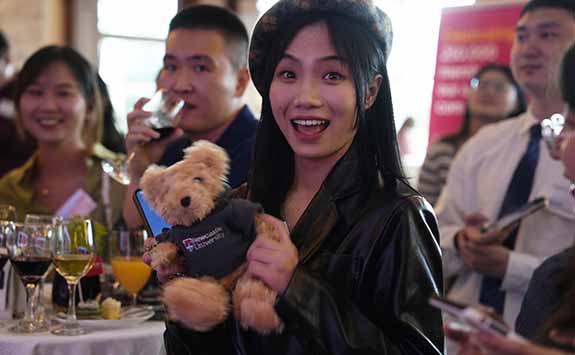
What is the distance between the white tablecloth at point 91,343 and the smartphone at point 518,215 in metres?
1.24

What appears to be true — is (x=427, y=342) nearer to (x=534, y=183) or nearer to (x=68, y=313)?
(x=68, y=313)

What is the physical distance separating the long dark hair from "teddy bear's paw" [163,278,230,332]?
326 mm

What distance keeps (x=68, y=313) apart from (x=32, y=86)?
1631 millimetres

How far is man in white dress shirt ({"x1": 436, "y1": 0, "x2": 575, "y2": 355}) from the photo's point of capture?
2793 millimetres

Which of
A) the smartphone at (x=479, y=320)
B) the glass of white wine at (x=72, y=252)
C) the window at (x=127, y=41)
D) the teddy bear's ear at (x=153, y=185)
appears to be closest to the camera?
the smartphone at (x=479, y=320)

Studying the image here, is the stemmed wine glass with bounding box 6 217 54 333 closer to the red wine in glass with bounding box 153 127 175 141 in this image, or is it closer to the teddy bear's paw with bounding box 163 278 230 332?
the teddy bear's paw with bounding box 163 278 230 332

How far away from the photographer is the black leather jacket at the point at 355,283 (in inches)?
58.2

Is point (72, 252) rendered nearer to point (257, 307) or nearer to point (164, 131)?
point (257, 307)

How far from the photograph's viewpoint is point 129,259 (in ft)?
7.43

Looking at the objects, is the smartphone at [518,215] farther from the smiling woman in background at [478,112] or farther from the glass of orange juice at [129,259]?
the smiling woman in background at [478,112]

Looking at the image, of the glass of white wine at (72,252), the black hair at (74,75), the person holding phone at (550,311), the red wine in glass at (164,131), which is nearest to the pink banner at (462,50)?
the black hair at (74,75)

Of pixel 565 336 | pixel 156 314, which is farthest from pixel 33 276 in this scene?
pixel 565 336

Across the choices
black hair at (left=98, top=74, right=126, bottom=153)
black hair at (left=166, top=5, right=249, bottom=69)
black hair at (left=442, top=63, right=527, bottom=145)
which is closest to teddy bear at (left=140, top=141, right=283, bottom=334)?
black hair at (left=166, top=5, right=249, bottom=69)

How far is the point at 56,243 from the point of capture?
2057mm
